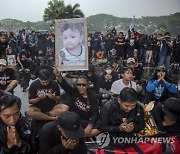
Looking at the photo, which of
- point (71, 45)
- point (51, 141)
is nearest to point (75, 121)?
→ point (51, 141)

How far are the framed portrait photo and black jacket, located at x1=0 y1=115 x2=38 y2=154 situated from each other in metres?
1.99

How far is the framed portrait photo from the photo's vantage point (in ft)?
16.3

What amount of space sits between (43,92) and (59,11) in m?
37.4

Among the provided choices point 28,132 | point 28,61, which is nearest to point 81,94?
point 28,132

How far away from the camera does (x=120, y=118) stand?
397cm

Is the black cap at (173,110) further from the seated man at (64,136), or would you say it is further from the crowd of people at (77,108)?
the seated man at (64,136)

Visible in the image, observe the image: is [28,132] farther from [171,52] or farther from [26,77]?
[171,52]

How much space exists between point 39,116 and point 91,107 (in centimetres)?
98

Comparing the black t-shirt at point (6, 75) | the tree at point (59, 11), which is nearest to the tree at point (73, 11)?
the tree at point (59, 11)

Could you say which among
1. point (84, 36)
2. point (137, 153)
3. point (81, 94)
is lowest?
point (137, 153)

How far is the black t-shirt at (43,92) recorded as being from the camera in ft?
18.2

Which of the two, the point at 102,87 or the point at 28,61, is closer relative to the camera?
the point at 102,87

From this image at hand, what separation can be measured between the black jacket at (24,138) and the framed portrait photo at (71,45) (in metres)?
1.99

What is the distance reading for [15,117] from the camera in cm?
296
